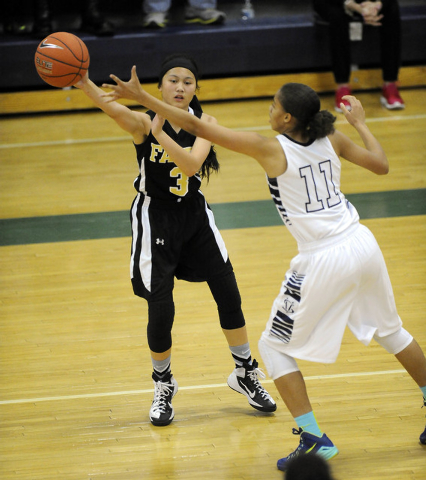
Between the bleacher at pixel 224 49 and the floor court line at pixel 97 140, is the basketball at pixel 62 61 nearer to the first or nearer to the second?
the floor court line at pixel 97 140

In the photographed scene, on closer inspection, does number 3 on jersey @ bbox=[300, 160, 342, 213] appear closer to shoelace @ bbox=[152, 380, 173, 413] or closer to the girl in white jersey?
the girl in white jersey

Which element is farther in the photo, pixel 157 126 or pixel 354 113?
pixel 354 113

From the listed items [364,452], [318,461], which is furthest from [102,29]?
[318,461]

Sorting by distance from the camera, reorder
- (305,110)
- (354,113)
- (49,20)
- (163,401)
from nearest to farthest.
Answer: (305,110) < (354,113) < (163,401) < (49,20)

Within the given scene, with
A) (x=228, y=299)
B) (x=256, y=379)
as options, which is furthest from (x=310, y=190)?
(x=256, y=379)

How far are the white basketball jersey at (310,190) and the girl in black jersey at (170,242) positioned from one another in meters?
0.49

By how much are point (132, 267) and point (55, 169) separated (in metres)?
3.87

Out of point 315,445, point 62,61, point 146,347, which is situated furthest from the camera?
point 146,347

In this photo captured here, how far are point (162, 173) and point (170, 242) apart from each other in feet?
0.99

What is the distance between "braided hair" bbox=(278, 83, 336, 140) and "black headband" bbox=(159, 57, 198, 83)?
0.64 meters

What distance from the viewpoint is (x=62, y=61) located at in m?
3.08

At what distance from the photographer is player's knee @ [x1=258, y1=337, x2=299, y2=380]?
8.91ft

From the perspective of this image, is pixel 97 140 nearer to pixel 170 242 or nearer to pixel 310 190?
pixel 170 242

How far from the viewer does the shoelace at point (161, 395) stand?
319cm
